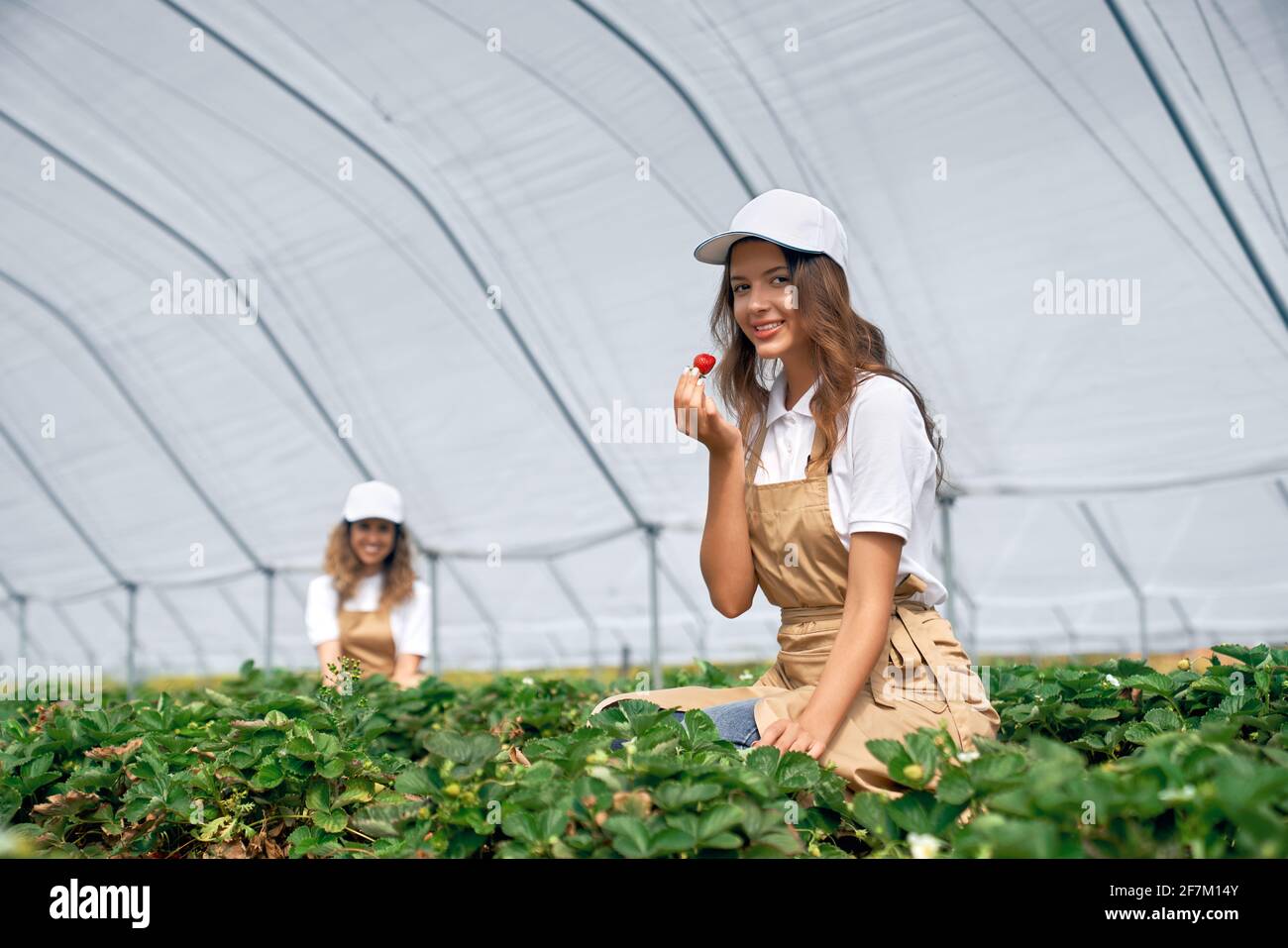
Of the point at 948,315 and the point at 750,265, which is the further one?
the point at 948,315

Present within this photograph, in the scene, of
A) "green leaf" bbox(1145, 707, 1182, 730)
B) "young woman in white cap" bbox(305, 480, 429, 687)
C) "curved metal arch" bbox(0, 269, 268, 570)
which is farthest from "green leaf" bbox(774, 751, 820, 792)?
"curved metal arch" bbox(0, 269, 268, 570)

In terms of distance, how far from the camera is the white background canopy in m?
6.53

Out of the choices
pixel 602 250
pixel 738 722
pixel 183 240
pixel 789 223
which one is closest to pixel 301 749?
pixel 738 722

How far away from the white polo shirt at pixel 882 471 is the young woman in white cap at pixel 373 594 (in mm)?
3881

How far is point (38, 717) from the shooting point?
12.5 feet

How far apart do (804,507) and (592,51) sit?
5.65 meters

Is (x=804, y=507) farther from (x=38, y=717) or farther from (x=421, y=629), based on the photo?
(x=421, y=629)

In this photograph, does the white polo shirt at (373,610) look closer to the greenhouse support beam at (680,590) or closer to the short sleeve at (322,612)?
the short sleeve at (322,612)

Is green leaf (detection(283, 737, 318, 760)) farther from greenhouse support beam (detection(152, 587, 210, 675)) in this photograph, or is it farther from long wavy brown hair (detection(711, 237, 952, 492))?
greenhouse support beam (detection(152, 587, 210, 675))

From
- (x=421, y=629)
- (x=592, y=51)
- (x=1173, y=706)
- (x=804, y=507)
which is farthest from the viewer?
(x=592, y=51)

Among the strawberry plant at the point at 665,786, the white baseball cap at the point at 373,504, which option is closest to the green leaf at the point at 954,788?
the strawberry plant at the point at 665,786

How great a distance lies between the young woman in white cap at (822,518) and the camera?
224 centimetres

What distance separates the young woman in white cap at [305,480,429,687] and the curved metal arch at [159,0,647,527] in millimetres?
3105

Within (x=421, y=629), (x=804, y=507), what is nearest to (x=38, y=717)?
(x=421, y=629)
